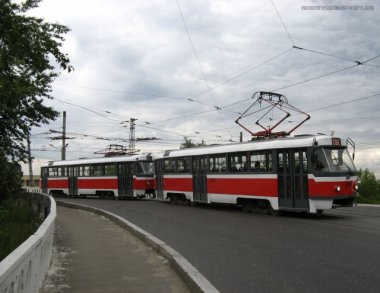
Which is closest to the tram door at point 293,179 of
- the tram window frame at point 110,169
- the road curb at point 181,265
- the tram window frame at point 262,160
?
the tram window frame at point 262,160

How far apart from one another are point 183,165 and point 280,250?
47.7 feet

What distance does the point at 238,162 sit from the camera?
2012 centimetres

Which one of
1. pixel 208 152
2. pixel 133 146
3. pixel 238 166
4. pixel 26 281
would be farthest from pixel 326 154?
pixel 133 146

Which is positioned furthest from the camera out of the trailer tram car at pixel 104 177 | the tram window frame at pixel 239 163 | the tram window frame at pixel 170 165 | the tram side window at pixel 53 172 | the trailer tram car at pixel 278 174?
the tram side window at pixel 53 172

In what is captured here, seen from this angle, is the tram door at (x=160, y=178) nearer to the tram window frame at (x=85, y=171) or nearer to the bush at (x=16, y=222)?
the bush at (x=16, y=222)

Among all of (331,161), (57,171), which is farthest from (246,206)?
(57,171)

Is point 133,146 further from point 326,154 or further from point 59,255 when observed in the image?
point 59,255

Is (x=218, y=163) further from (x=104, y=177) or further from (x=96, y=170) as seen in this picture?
(x=96, y=170)

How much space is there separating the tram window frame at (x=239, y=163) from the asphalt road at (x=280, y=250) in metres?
2.80

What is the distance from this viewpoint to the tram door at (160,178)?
26.8 meters

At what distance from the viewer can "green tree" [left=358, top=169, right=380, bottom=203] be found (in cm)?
3391

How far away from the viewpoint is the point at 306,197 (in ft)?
54.2

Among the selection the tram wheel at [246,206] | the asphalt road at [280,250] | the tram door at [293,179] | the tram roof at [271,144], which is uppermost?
the tram roof at [271,144]

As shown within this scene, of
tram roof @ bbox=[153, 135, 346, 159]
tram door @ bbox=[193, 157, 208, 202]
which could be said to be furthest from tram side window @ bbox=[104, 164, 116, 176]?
tram door @ bbox=[193, 157, 208, 202]
